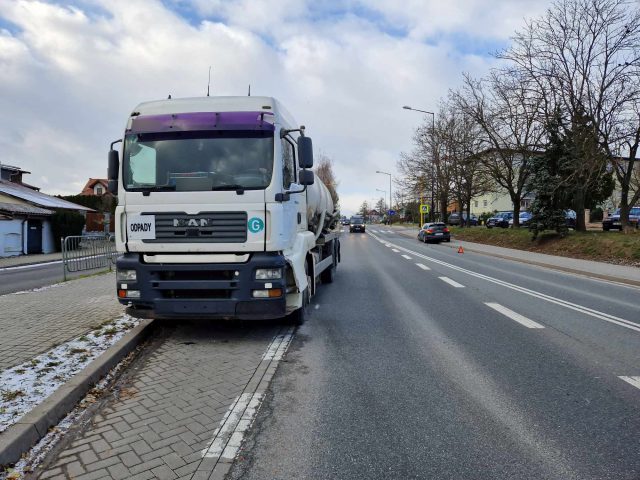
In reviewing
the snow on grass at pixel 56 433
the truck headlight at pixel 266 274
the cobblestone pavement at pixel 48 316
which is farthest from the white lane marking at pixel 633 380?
the cobblestone pavement at pixel 48 316

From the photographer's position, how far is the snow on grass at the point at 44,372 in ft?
12.3

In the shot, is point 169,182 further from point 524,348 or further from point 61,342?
point 524,348

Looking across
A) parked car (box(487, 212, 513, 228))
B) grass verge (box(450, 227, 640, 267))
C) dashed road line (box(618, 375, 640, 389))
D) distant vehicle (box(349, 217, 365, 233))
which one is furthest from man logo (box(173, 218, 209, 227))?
distant vehicle (box(349, 217, 365, 233))

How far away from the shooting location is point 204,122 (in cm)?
598

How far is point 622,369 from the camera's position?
484cm

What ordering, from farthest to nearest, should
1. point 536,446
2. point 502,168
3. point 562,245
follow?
1. point 502,168
2. point 562,245
3. point 536,446

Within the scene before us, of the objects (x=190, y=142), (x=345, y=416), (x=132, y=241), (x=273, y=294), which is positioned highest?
(x=190, y=142)

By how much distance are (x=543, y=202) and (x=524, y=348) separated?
70.3 ft

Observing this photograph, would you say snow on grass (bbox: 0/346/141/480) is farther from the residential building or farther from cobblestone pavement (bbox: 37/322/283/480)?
the residential building

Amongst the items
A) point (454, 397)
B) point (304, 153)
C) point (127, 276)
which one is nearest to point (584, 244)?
point (304, 153)

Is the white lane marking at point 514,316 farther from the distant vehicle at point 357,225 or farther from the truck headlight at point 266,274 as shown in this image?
the distant vehicle at point 357,225

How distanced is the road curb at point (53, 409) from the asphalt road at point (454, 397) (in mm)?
1568

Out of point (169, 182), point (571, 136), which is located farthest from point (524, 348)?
point (571, 136)

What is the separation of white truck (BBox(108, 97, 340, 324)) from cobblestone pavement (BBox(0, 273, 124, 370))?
3.90 ft
